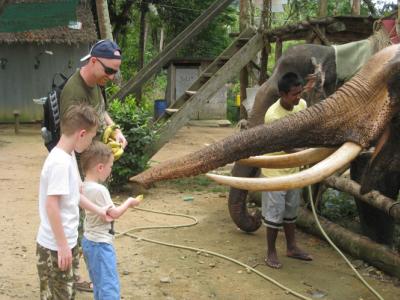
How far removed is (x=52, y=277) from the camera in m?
3.32

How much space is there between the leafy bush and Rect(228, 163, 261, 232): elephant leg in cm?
232

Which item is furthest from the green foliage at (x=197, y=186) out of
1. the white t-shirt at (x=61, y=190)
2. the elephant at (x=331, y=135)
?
the white t-shirt at (x=61, y=190)

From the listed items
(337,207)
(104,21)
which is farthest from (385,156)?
(104,21)

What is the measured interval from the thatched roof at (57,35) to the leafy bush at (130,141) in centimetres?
889

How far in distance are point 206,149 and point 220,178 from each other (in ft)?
0.70

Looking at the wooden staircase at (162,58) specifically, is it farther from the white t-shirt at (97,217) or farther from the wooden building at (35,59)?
the wooden building at (35,59)

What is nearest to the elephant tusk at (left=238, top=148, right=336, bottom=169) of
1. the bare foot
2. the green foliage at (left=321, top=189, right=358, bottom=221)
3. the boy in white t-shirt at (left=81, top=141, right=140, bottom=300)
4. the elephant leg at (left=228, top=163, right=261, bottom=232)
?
the boy in white t-shirt at (left=81, top=141, right=140, bottom=300)

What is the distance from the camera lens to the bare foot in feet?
17.9

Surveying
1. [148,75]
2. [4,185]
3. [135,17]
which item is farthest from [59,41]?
[4,185]

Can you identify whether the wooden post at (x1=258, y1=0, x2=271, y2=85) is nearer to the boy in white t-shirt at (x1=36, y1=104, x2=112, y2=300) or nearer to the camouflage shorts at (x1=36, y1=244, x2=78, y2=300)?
the boy in white t-shirt at (x1=36, y1=104, x2=112, y2=300)

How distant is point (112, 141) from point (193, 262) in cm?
178

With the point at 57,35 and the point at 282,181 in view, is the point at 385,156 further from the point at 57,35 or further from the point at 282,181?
the point at 57,35

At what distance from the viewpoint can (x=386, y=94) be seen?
3.17 m

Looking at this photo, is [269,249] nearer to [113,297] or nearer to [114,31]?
[113,297]
